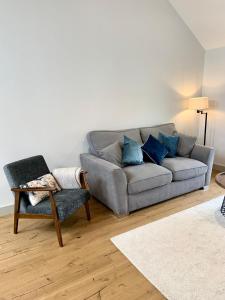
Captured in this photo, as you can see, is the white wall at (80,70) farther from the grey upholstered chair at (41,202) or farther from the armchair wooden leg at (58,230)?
the armchair wooden leg at (58,230)

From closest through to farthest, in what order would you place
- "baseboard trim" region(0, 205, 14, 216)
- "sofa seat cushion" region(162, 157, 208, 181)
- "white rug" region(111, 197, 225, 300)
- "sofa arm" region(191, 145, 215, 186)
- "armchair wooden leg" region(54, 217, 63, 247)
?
"white rug" region(111, 197, 225, 300), "armchair wooden leg" region(54, 217, 63, 247), "baseboard trim" region(0, 205, 14, 216), "sofa seat cushion" region(162, 157, 208, 181), "sofa arm" region(191, 145, 215, 186)

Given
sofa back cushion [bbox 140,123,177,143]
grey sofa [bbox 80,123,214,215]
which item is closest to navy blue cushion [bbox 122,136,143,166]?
grey sofa [bbox 80,123,214,215]

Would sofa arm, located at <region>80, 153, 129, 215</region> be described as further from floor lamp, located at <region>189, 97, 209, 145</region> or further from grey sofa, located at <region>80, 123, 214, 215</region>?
floor lamp, located at <region>189, 97, 209, 145</region>

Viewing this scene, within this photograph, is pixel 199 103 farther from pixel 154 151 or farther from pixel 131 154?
pixel 131 154

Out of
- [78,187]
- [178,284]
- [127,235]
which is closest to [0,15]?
[78,187]

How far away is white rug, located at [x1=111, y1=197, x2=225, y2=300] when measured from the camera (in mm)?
1786

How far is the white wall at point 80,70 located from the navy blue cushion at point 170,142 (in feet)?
1.63

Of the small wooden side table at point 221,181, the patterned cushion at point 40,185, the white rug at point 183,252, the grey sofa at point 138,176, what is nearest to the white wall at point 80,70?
the grey sofa at point 138,176

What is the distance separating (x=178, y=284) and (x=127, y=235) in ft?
2.45

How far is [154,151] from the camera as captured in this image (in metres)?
3.36

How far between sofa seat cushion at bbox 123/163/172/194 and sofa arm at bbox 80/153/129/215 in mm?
116

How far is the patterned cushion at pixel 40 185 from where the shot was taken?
245 centimetres

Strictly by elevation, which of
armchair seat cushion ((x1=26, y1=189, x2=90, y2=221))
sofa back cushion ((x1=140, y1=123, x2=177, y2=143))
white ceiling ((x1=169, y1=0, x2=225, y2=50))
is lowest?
armchair seat cushion ((x1=26, y1=189, x2=90, y2=221))

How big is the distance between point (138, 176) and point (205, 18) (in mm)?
2818
